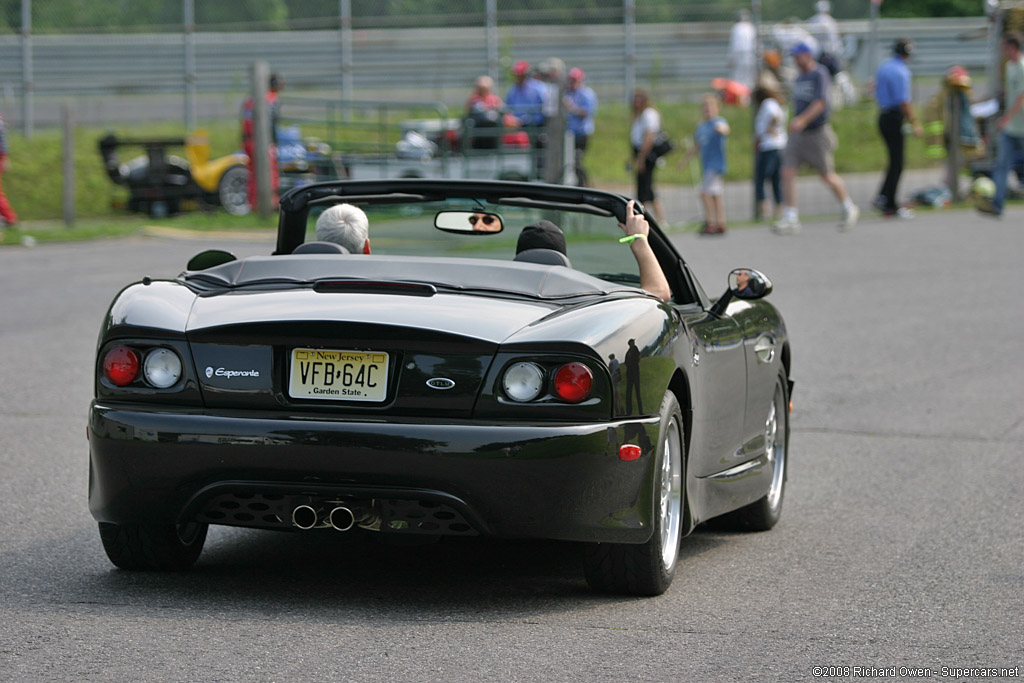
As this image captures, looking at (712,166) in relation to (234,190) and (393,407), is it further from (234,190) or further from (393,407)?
(393,407)

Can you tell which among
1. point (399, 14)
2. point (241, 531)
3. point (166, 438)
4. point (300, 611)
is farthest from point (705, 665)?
point (399, 14)

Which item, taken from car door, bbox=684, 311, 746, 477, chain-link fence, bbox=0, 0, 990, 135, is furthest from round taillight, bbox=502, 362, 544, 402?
chain-link fence, bbox=0, 0, 990, 135

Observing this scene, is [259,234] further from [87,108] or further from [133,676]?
[133,676]

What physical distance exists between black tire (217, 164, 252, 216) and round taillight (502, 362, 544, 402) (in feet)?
57.5

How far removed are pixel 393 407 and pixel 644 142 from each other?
1635 centimetres

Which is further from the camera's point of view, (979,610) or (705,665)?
(979,610)

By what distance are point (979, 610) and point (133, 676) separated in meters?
2.59

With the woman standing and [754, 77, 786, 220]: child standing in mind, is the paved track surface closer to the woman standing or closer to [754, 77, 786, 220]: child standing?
→ [754, 77, 786, 220]: child standing

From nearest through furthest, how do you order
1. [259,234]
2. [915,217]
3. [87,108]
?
[259,234], [915,217], [87,108]

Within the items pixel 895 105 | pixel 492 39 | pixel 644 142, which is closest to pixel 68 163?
pixel 644 142

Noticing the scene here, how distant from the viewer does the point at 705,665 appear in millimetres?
4164

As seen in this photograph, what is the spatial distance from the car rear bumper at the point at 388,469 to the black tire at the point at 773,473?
181cm

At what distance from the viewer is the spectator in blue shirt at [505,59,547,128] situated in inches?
848

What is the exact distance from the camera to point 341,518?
4.58 meters
